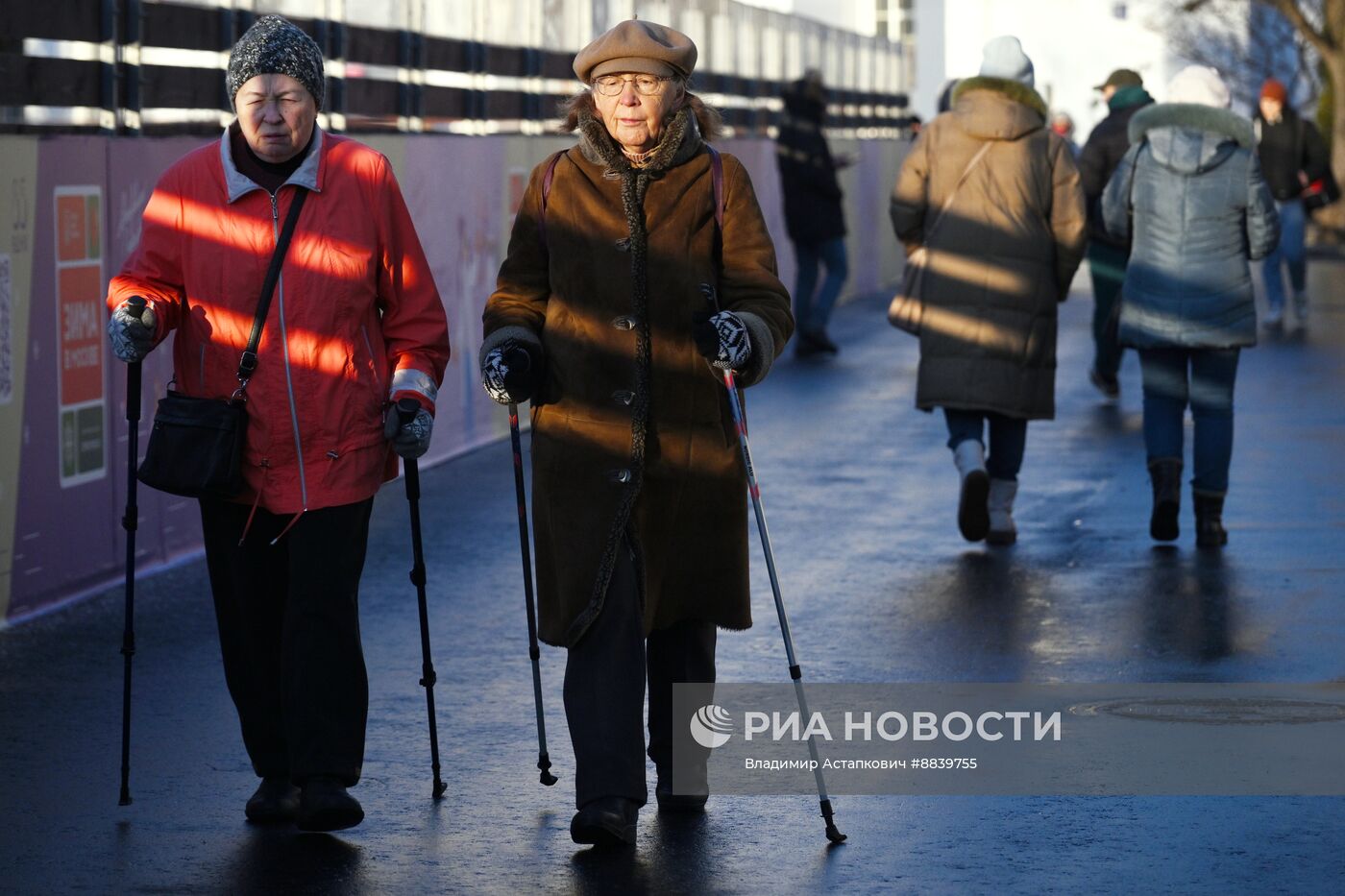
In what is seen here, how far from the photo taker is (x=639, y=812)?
598cm

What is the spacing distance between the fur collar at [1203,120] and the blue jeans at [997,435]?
1285mm

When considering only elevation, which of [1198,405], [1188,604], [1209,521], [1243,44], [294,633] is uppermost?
[1243,44]

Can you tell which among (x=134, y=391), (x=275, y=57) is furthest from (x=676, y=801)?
(x=275, y=57)

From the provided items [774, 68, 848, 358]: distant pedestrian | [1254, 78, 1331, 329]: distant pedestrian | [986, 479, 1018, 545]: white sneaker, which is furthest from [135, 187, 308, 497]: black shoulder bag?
[1254, 78, 1331, 329]: distant pedestrian

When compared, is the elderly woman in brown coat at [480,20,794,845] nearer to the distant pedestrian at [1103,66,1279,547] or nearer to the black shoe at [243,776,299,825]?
the black shoe at [243,776,299,825]

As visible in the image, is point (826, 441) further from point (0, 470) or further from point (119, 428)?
point (0, 470)

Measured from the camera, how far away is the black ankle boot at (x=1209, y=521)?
9828 millimetres

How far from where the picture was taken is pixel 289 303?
5723mm

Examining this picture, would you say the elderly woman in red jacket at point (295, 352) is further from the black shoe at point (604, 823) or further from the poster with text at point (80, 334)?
the poster with text at point (80, 334)

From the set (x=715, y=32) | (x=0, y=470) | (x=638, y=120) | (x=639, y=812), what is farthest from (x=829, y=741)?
(x=715, y=32)

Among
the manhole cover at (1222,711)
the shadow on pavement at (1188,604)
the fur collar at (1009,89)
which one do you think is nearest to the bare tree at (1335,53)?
the fur collar at (1009,89)

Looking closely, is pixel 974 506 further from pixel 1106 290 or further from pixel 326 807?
pixel 1106 290

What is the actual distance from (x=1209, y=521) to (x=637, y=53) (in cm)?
492

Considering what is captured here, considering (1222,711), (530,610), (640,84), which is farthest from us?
(1222,711)
